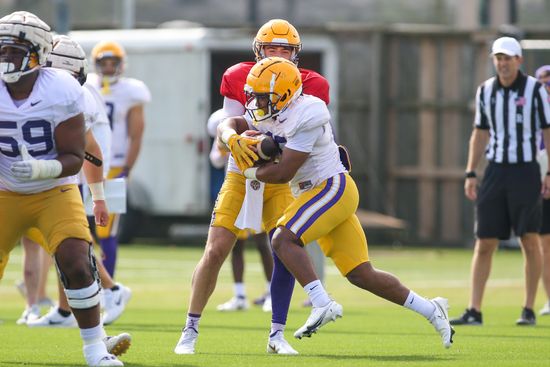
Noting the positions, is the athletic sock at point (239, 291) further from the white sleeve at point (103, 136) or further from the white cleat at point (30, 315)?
the white sleeve at point (103, 136)

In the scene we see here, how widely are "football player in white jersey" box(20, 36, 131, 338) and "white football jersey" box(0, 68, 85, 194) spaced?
39 centimetres

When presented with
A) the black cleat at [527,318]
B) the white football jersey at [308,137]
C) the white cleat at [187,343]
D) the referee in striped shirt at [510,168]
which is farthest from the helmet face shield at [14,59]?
the black cleat at [527,318]

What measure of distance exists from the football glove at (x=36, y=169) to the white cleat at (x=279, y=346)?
1.89m

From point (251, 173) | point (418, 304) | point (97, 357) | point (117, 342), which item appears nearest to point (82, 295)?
point (97, 357)

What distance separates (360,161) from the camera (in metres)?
22.3

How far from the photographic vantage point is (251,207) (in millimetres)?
8516

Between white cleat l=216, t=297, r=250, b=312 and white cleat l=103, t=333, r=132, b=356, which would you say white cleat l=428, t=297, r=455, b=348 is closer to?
white cleat l=103, t=333, r=132, b=356

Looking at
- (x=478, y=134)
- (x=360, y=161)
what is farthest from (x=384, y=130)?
(x=478, y=134)

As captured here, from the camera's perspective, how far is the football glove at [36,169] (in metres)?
7.16

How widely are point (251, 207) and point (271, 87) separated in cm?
87

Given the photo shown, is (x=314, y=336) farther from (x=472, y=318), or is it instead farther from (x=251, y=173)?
(x=251, y=173)

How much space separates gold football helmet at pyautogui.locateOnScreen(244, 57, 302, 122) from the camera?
800cm

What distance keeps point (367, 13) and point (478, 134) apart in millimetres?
22787

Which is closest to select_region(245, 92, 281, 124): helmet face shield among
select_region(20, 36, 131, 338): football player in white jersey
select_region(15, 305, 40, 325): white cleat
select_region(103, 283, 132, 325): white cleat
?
select_region(20, 36, 131, 338): football player in white jersey
